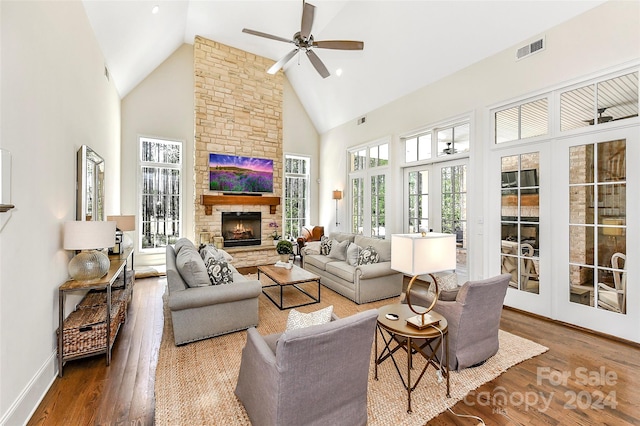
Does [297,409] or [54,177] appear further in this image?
[54,177]

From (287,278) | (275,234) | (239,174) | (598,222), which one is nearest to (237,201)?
(239,174)

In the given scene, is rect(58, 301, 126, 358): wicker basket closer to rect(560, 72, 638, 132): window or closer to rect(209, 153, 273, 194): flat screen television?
rect(209, 153, 273, 194): flat screen television

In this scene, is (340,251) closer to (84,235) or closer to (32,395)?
(84,235)

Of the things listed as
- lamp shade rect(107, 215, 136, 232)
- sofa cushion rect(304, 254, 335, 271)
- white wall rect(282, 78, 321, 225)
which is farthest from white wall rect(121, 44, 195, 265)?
sofa cushion rect(304, 254, 335, 271)

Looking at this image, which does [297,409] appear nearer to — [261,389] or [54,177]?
[261,389]

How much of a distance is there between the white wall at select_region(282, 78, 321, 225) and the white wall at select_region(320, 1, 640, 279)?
1.61m

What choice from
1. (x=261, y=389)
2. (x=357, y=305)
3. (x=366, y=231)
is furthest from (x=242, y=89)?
(x=261, y=389)

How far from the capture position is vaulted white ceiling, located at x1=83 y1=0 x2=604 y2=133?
3590mm

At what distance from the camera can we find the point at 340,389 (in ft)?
5.24

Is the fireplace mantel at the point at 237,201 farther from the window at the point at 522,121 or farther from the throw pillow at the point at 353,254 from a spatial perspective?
the window at the point at 522,121

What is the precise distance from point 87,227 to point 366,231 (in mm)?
5263

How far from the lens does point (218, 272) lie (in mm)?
3188

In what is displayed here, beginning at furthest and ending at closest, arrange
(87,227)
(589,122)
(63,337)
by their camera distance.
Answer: (589,122) < (87,227) < (63,337)

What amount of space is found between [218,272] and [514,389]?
9.42ft
